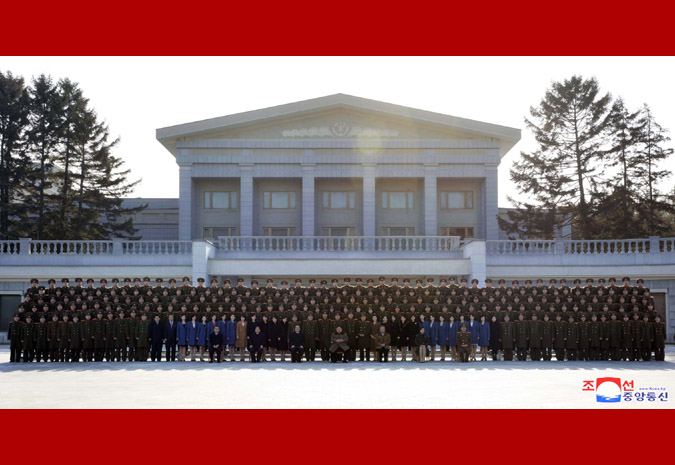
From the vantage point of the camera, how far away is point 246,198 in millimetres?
38000

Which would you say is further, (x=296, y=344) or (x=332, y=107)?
(x=332, y=107)

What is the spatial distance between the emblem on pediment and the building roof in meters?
1.06

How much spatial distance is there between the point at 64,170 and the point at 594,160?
104ft

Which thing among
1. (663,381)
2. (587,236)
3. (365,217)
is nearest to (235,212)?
(365,217)

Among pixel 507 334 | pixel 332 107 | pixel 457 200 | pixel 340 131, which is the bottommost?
pixel 507 334

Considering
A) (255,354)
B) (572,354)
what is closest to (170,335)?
(255,354)

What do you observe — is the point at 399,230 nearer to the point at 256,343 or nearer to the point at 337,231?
the point at 337,231

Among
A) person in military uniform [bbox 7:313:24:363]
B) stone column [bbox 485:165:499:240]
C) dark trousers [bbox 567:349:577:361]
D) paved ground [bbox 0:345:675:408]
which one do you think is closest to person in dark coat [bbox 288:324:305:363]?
paved ground [bbox 0:345:675:408]

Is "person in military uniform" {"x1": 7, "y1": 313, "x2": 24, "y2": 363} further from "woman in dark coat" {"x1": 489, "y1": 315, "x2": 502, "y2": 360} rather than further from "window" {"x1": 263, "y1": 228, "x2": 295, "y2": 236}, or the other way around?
"window" {"x1": 263, "y1": 228, "x2": 295, "y2": 236}

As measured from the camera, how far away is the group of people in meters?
20.4

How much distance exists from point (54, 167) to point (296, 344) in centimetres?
2794

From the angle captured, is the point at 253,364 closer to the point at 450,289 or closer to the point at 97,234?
the point at 450,289

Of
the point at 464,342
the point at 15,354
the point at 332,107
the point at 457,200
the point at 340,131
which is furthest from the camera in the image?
the point at 457,200

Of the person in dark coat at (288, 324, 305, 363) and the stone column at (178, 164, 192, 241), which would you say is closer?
the person in dark coat at (288, 324, 305, 363)
